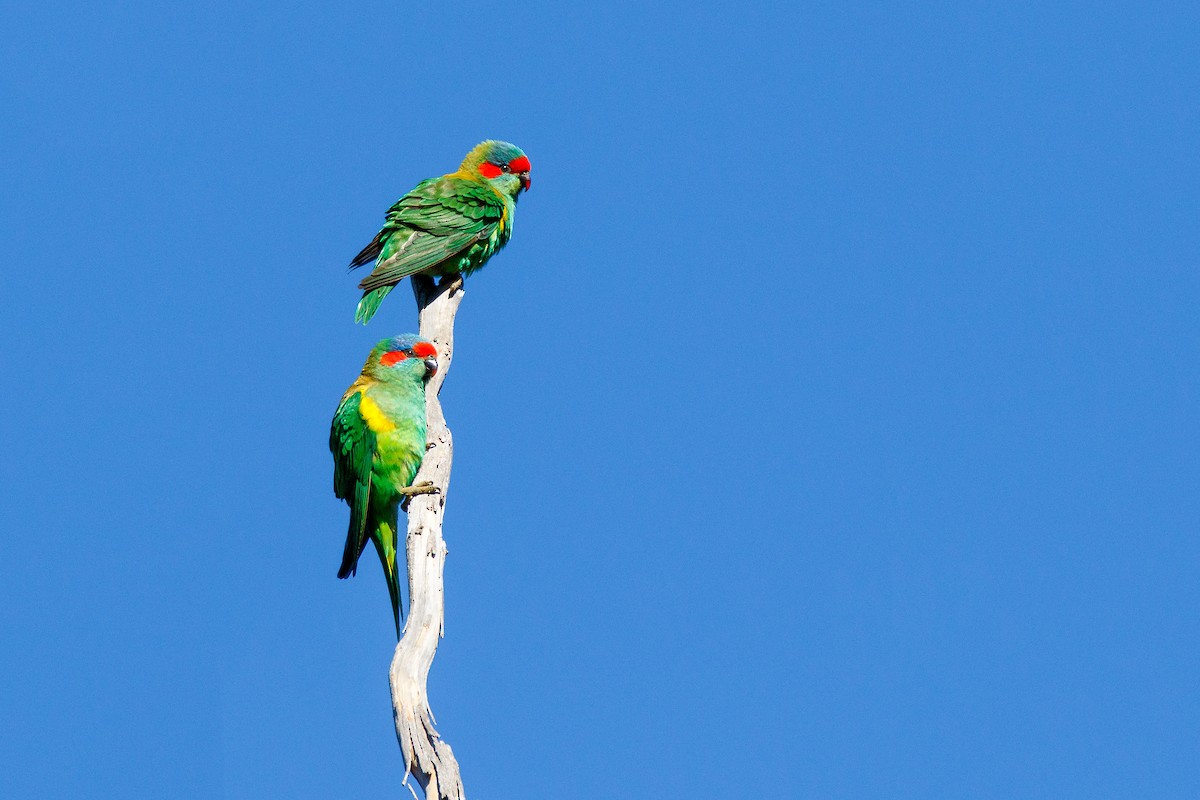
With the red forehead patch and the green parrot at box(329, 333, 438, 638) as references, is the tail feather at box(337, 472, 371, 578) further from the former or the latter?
the red forehead patch

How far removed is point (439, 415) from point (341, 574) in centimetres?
125

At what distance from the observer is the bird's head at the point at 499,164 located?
9.81 metres

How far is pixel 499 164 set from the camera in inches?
387

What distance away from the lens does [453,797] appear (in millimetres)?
5887

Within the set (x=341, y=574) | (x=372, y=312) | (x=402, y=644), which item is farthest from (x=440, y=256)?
(x=402, y=644)

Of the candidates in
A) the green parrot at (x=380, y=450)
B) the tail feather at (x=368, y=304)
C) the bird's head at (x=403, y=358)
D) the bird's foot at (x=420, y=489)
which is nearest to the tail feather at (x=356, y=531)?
the green parrot at (x=380, y=450)

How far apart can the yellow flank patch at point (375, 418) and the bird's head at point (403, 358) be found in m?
0.29

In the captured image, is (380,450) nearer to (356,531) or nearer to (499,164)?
(356,531)

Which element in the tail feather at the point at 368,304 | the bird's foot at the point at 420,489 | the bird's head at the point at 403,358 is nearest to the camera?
the bird's foot at the point at 420,489

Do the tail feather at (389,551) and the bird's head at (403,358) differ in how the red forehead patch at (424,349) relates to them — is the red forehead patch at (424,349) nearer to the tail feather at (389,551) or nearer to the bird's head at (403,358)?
the bird's head at (403,358)

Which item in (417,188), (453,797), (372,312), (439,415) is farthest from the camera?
(417,188)

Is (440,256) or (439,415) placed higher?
→ (440,256)

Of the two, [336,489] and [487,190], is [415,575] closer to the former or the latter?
[336,489]

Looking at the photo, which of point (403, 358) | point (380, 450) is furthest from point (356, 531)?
point (403, 358)
